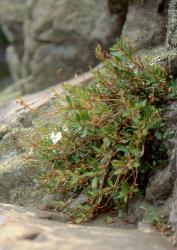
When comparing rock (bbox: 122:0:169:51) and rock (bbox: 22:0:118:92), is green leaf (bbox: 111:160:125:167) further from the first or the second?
rock (bbox: 22:0:118:92)

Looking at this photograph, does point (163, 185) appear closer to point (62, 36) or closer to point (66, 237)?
point (66, 237)

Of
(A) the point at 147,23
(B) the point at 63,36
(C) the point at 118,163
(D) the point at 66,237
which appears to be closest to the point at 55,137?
(C) the point at 118,163

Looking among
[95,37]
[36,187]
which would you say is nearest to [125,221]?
[36,187]

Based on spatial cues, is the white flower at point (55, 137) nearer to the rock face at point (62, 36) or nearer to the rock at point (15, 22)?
the rock face at point (62, 36)

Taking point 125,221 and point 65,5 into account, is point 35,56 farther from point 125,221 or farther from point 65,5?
point 125,221

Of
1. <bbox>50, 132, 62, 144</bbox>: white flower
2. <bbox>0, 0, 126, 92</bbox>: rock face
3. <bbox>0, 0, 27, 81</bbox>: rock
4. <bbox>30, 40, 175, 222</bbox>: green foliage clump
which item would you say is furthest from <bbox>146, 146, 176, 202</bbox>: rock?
<bbox>0, 0, 27, 81</bbox>: rock

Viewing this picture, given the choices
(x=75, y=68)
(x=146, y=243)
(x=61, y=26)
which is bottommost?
(x=146, y=243)
